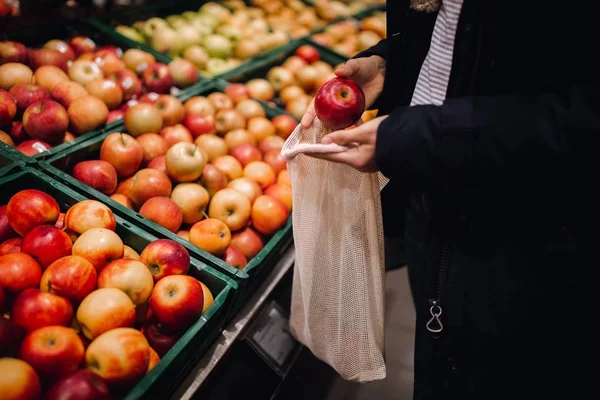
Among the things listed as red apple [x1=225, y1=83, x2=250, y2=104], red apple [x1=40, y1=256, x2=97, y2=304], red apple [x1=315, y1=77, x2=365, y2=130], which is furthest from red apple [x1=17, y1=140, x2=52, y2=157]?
red apple [x1=315, y1=77, x2=365, y2=130]

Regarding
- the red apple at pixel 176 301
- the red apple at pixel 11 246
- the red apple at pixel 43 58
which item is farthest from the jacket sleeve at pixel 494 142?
the red apple at pixel 43 58

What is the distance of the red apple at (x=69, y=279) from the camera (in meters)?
1.25

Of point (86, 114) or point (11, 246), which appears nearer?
point (11, 246)

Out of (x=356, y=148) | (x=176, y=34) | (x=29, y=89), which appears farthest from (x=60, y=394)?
(x=176, y=34)

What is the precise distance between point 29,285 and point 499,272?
135cm

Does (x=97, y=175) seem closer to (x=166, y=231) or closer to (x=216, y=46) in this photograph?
(x=166, y=231)

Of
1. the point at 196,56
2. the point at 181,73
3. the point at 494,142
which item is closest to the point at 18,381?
the point at 494,142

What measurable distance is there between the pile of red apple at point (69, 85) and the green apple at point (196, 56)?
325 millimetres

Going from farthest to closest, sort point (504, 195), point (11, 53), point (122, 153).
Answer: point (11, 53), point (122, 153), point (504, 195)

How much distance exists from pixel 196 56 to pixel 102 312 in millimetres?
2095

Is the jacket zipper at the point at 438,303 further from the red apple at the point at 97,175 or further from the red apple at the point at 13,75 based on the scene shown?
the red apple at the point at 13,75

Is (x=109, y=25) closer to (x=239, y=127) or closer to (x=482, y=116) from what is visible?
(x=239, y=127)

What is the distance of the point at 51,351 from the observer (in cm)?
110

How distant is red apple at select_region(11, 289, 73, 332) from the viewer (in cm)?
116
